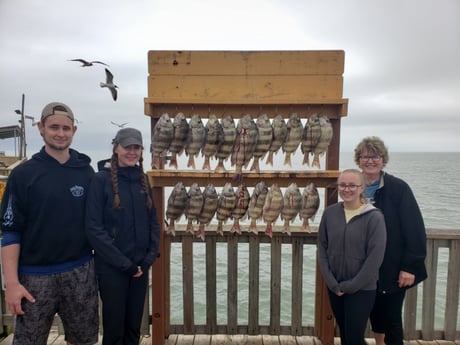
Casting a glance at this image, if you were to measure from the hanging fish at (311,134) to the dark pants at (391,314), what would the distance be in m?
1.30

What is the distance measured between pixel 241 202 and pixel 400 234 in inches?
50.8

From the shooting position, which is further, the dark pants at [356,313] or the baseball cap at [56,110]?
the dark pants at [356,313]

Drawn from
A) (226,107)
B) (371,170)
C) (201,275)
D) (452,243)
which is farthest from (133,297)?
(201,275)

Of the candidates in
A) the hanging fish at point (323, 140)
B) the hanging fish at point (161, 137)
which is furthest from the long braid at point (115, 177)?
the hanging fish at point (323, 140)

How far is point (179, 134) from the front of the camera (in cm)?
302

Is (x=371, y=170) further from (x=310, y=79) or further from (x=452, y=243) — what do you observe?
(x=452, y=243)

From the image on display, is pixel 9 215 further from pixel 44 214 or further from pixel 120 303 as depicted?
pixel 120 303

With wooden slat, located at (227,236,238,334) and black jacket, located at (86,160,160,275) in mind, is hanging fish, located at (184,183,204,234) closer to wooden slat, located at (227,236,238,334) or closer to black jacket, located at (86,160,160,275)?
black jacket, located at (86,160,160,275)

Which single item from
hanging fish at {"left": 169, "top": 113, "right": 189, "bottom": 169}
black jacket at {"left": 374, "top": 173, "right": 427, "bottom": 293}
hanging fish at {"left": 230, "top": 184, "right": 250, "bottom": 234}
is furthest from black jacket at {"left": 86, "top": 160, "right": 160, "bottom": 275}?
black jacket at {"left": 374, "top": 173, "right": 427, "bottom": 293}

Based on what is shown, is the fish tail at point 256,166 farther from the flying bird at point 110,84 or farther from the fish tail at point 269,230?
the flying bird at point 110,84

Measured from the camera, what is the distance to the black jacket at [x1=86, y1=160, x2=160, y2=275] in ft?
7.59

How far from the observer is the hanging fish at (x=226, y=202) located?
3082mm

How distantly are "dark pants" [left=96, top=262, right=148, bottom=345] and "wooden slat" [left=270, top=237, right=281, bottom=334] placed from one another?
51.5 inches

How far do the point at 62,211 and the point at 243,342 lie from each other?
215cm
